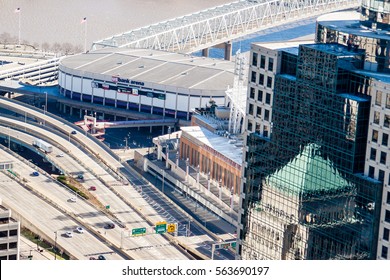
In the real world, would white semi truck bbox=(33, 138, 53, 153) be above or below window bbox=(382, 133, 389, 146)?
below

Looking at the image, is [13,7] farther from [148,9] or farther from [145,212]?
[145,212]

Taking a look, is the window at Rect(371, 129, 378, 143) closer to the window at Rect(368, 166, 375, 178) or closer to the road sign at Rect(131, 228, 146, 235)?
the window at Rect(368, 166, 375, 178)

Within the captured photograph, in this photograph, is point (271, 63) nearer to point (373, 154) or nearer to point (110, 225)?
point (373, 154)

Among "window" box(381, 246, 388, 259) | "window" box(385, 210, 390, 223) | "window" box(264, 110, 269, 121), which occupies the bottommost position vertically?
"window" box(381, 246, 388, 259)

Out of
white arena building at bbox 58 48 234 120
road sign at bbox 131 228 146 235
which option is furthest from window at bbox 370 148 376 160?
white arena building at bbox 58 48 234 120

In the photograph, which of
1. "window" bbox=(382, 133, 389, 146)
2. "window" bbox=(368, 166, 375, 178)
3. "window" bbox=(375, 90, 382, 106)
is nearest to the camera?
"window" bbox=(382, 133, 389, 146)

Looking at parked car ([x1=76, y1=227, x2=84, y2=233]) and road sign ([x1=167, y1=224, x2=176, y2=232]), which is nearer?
road sign ([x1=167, y1=224, x2=176, y2=232])

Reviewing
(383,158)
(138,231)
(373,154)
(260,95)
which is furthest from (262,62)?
(138,231)

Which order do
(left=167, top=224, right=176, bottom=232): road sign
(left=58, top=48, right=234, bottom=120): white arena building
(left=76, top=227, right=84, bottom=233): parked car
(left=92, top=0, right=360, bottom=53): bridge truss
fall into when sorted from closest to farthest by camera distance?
(left=167, top=224, right=176, bottom=232): road sign → (left=76, top=227, right=84, bottom=233): parked car → (left=58, top=48, right=234, bottom=120): white arena building → (left=92, top=0, right=360, bottom=53): bridge truss
